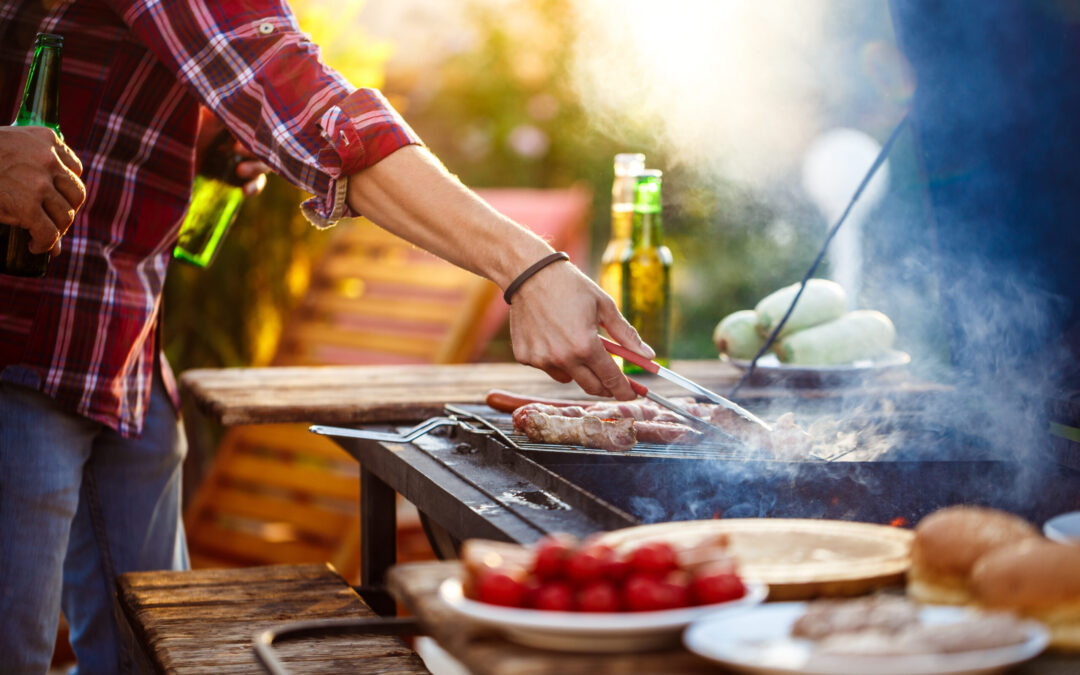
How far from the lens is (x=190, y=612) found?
6.11 ft

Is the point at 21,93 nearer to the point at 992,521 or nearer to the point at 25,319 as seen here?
the point at 25,319

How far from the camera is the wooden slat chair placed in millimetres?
3635

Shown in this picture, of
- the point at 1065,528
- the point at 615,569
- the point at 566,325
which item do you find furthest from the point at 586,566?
the point at 566,325

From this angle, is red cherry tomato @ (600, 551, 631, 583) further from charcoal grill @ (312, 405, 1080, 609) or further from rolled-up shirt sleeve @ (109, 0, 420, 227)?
rolled-up shirt sleeve @ (109, 0, 420, 227)

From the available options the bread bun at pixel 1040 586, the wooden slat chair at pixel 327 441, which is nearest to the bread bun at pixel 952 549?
the bread bun at pixel 1040 586

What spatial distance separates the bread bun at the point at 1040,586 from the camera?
93cm

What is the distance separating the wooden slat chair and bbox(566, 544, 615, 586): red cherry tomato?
2.56 m

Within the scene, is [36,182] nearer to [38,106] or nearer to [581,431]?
[38,106]

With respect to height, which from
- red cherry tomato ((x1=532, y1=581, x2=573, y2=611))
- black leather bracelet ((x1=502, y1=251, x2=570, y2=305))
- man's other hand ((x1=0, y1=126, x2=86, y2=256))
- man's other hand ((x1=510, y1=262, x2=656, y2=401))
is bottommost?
red cherry tomato ((x1=532, y1=581, x2=573, y2=611))

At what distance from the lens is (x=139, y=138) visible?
6.73ft

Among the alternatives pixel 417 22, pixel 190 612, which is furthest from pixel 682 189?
pixel 190 612

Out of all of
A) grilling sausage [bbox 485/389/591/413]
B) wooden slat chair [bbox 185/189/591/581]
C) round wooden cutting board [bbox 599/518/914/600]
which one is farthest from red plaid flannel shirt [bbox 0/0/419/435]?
wooden slat chair [bbox 185/189/591/581]

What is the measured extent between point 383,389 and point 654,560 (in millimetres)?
1533

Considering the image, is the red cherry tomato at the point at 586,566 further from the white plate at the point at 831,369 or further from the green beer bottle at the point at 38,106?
the white plate at the point at 831,369
